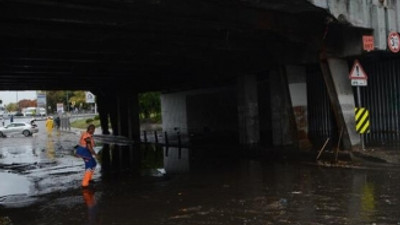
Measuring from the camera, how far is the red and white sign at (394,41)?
18.4 meters

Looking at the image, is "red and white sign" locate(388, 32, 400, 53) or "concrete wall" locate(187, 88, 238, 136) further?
"concrete wall" locate(187, 88, 238, 136)

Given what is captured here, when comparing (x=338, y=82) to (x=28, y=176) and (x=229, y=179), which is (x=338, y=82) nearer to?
(x=229, y=179)

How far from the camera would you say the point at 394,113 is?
24.6 metres

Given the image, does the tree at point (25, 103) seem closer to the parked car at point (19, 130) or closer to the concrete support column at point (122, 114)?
the parked car at point (19, 130)

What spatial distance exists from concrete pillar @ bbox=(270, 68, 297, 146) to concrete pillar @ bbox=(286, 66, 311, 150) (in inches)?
9.3

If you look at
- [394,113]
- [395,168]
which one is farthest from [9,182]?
[394,113]

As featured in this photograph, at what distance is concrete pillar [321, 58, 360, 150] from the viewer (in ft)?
63.4

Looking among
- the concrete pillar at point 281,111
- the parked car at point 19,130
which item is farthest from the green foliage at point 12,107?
the concrete pillar at point 281,111

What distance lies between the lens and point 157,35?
57.7 feet

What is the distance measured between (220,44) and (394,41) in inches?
253

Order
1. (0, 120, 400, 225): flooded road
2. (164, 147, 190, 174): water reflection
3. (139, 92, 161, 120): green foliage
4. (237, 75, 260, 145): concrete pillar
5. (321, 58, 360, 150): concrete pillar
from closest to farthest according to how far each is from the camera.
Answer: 1. (0, 120, 400, 225): flooded road
2. (164, 147, 190, 174): water reflection
3. (321, 58, 360, 150): concrete pillar
4. (237, 75, 260, 145): concrete pillar
5. (139, 92, 161, 120): green foliage

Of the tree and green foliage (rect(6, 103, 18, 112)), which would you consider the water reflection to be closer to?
the tree

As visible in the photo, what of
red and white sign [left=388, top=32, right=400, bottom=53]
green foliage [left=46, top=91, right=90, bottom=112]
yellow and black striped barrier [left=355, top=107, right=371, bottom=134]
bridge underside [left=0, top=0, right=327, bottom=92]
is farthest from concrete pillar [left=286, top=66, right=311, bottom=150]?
green foliage [left=46, top=91, right=90, bottom=112]

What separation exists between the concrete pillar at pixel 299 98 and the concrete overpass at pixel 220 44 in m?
0.04
